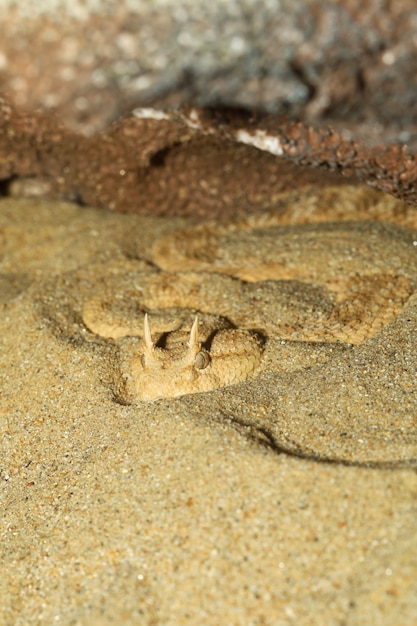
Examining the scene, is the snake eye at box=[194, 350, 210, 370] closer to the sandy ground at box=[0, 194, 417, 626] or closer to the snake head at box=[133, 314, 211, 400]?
the snake head at box=[133, 314, 211, 400]

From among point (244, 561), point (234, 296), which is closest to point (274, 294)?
point (234, 296)

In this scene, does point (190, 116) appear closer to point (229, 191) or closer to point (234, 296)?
point (234, 296)

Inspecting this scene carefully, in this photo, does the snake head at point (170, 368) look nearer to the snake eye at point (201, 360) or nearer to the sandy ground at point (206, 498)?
the snake eye at point (201, 360)

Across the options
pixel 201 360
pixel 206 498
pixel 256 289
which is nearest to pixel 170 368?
pixel 201 360

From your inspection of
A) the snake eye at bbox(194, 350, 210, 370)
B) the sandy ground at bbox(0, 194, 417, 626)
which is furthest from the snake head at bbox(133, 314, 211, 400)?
the sandy ground at bbox(0, 194, 417, 626)

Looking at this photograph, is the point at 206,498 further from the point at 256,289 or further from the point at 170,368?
the point at 256,289

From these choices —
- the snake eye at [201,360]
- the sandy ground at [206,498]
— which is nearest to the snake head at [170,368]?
the snake eye at [201,360]
